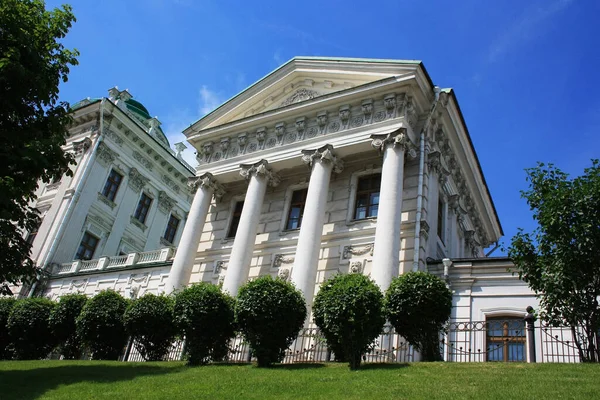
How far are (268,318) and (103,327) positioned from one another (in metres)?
7.65

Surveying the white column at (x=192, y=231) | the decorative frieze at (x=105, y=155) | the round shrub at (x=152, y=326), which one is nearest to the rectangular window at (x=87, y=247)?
the decorative frieze at (x=105, y=155)

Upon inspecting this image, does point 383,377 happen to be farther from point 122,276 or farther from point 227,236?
point 122,276

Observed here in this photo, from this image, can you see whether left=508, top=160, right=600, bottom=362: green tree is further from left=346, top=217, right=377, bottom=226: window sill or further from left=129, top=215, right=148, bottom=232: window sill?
left=129, top=215, right=148, bottom=232: window sill

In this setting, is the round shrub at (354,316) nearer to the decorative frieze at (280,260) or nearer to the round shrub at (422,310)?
the round shrub at (422,310)

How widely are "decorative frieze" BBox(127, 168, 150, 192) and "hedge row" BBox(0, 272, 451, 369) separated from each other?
1728 centimetres

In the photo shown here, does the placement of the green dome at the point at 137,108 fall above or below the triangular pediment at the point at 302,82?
above

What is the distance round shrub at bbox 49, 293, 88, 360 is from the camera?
21.0m

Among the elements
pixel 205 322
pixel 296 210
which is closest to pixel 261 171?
pixel 296 210

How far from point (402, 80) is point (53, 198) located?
2518cm

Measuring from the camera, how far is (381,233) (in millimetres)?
19000

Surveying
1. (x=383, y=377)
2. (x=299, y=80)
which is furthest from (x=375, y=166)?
(x=383, y=377)

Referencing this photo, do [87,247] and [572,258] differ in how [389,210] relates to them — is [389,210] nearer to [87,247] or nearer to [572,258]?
[572,258]

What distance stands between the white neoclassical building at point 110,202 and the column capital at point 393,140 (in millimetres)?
13867

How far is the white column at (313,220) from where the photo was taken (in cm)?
1975
